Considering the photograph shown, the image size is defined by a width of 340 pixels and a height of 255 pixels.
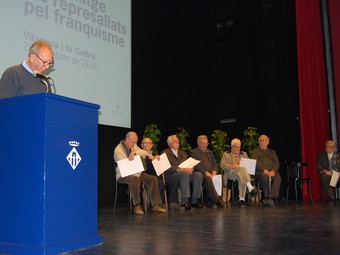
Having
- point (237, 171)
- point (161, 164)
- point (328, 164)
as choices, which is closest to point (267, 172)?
point (237, 171)

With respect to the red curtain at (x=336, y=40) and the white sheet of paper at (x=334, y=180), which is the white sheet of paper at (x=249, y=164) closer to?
the white sheet of paper at (x=334, y=180)

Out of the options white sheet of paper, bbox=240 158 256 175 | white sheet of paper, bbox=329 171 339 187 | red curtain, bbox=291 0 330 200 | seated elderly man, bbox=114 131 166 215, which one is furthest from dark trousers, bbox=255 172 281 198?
seated elderly man, bbox=114 131 166 215

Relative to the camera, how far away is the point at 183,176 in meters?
5.41

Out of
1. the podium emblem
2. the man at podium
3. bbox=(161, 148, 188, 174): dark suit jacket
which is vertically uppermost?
the man at podium

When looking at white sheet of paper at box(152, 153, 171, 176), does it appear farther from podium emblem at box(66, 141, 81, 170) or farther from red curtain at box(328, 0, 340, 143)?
red curtain at box(328, 0, 340, 143)

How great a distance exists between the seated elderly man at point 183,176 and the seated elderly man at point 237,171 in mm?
663

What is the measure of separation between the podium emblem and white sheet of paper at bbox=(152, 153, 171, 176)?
2.93 meters

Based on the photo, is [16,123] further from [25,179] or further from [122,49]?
[122,49]

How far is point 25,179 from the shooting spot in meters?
2.03

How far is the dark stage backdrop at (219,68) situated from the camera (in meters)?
7.23

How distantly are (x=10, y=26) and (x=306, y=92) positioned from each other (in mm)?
5277

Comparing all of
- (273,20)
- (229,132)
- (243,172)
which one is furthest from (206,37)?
(243,172)

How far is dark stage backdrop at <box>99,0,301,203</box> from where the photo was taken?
23.7 feet

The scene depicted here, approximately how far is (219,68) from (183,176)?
384 cm
